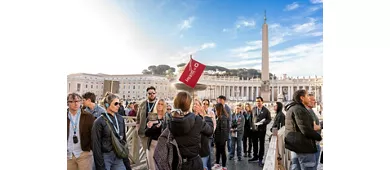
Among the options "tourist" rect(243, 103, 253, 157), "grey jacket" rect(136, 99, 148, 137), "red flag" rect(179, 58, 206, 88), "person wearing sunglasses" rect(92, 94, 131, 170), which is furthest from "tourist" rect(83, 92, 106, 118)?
"tourist" rect(243, 103, 253, 157)

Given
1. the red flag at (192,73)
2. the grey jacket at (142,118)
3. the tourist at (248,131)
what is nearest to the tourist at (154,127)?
the grey jacket at (142,118)

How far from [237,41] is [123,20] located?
1324mm

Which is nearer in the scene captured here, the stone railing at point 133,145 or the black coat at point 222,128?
the black coat at point 222,128

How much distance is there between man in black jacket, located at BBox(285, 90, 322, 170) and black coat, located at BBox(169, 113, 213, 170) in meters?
0.83

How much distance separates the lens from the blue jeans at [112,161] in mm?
2316

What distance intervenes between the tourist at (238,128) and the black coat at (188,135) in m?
1.10

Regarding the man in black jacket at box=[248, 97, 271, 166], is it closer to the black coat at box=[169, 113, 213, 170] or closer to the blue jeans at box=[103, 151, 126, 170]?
the black coat at box=[169, 113, 213, 170]

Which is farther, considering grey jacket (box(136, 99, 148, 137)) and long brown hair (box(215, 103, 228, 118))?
long brown hair (box(215, 103, 228, 118))

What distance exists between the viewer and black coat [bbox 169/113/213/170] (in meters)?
1.91

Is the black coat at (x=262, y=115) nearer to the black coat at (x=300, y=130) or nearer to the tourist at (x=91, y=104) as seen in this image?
the black coat at (x=300, y=130)

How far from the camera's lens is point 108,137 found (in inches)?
90.1

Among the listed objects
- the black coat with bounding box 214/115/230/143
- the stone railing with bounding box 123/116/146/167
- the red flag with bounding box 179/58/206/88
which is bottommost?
Result: the stone railing with bounding box 123/116/146/167
